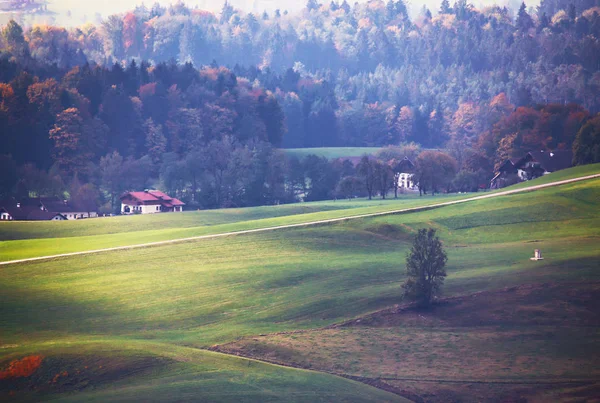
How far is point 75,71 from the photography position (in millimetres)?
140250

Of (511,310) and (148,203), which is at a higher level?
(148,203)

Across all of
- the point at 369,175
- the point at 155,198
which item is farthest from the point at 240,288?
the point at 155,198

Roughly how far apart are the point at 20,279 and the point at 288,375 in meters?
22.5

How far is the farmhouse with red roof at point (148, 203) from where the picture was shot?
103 metres

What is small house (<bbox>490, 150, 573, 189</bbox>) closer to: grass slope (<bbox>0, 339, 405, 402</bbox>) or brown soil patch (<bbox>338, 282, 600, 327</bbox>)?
brown soil patch (<bbox>338, 282, 600, 327</bbox>)

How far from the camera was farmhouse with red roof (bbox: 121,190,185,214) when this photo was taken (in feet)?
337

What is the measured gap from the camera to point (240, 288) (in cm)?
4956

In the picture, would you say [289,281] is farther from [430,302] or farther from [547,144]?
[547,144]

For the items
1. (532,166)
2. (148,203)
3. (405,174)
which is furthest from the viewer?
(405,174)

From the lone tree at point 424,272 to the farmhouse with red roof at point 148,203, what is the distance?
61.8m

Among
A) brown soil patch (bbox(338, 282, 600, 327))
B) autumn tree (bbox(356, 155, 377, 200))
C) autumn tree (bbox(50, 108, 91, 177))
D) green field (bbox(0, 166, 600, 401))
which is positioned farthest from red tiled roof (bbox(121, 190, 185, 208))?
brown soil patch (bbox(338, 282, 600, 327))

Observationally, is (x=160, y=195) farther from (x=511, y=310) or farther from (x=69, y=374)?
(x=69, y=374)

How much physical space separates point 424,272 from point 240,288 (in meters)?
10.9

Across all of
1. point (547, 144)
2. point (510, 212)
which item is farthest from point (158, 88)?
point (510, 212)
